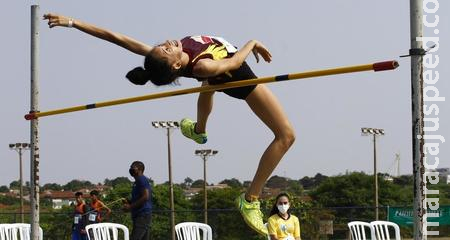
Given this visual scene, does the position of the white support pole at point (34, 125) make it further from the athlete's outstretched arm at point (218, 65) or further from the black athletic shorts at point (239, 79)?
the athlete's outstretched arm at point (218, 65)

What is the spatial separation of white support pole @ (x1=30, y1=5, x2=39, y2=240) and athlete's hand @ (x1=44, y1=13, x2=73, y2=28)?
165 cm

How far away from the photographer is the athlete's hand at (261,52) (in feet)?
15.7

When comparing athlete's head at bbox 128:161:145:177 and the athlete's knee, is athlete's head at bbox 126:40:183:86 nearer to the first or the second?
the athlete's knee

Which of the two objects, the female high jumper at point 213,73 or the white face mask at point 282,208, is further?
the white face mask at point 282,208

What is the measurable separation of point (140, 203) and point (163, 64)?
4.24 meters

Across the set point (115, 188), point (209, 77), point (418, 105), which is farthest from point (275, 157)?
point (115, 188)

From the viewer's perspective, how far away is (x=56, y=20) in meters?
5.21

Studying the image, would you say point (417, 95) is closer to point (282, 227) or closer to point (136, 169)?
point (282, 227)

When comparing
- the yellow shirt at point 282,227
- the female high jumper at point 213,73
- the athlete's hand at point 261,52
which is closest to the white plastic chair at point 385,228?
the yellow shirt at point 282,227

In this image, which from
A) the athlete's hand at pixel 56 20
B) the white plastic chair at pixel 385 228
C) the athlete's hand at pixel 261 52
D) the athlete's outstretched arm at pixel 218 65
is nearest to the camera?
the athlete's outstretched arm at pixel 218 65

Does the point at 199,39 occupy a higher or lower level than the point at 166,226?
higher

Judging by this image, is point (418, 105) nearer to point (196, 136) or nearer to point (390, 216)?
point (196, 136)

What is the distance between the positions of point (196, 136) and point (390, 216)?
10.5 metres

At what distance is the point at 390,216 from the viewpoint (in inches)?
600
